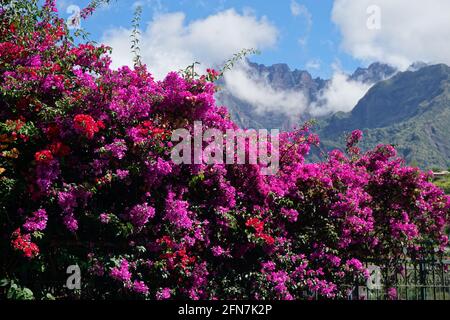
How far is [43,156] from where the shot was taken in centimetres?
538

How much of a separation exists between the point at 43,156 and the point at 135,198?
3.90 ft

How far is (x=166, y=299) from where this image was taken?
6.01m

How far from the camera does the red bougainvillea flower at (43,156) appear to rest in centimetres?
537

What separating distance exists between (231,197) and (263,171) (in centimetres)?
73

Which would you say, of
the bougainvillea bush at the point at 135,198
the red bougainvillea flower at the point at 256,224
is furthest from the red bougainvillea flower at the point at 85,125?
the red bougainvillea flower at the point at 256,224

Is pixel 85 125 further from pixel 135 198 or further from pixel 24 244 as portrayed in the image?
pixel 24 244

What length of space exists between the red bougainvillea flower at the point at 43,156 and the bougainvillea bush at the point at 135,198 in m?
0.01

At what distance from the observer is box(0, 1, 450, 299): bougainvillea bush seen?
5543 mm

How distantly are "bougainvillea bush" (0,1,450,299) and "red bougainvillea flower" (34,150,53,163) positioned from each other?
0.05 feet

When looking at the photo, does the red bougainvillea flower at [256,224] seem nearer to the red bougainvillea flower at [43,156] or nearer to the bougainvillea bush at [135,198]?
the bougainvillea bush at [135,198]

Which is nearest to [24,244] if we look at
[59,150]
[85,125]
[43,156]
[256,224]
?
[43,156]

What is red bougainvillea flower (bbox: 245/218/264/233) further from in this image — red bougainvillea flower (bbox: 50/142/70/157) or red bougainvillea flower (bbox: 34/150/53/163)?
red bougainvillea flower (bbox: 34/150/53/163)

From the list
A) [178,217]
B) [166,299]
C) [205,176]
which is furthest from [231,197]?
[166,299]

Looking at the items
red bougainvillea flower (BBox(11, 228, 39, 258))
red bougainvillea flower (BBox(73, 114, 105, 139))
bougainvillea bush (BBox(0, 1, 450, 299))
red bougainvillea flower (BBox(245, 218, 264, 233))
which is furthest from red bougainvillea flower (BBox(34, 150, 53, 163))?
red bougainvillea flower (BBox(245, 218, 264, 233))
